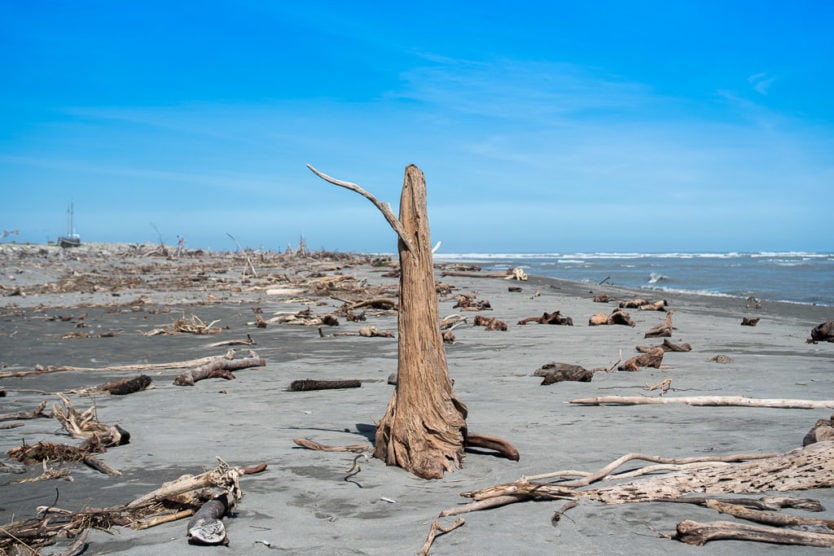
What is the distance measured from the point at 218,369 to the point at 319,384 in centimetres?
148

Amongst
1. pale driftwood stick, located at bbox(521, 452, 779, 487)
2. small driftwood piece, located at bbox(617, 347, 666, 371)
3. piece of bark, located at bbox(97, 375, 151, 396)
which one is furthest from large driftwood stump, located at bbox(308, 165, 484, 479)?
small driftwood piece, located at bbox(617, 347, 666, 371)

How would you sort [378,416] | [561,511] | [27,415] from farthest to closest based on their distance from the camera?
[378,416] → [27,415] → [561,511]

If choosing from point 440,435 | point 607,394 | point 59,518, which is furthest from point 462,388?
point 59,518

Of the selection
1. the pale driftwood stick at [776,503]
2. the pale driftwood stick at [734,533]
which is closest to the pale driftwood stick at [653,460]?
the pale driftwood stick at [776,503]

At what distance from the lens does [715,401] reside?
573 cm

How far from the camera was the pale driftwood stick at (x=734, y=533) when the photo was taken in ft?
9.25

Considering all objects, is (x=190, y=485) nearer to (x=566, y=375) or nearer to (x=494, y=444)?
(x=494, y=444)

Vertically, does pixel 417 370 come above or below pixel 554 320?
above

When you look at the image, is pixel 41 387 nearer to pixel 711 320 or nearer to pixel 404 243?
pixel 404 243

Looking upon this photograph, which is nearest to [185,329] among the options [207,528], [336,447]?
[336,447]

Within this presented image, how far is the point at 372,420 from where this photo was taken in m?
5.65

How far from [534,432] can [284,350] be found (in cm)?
557

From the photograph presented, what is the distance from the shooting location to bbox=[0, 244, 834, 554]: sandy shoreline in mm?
3246

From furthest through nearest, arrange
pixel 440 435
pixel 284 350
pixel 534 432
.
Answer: pixel 284 350
pixel 534 432
pixel 440 435
